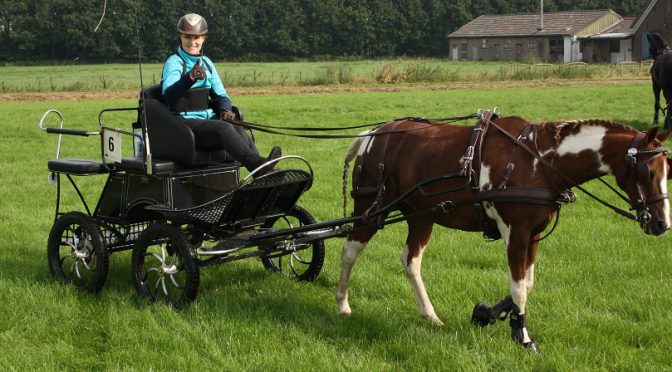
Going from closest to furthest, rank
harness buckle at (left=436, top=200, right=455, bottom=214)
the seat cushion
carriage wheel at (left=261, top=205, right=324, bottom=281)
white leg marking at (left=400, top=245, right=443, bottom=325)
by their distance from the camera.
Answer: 1. harness buckle at (left=436, top=200, right=455, bottom=214)
2. white leg marking at (left=400, top=245, right=443, bottom=325)
3. the seat cushion
4. carriage wheel at (left=261, top=205, right=324, bottom=281)

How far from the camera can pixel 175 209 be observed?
6.16 meters

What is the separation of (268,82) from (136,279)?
3055cm

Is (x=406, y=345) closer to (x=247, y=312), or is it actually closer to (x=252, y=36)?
(x=247, y=312)

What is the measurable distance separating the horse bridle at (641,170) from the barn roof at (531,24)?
2759 inches

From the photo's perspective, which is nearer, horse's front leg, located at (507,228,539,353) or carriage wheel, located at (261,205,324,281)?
horse's front leg, located at (507,228,539,353)

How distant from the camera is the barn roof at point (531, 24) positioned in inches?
2805

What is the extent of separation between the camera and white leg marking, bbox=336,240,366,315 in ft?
19.8

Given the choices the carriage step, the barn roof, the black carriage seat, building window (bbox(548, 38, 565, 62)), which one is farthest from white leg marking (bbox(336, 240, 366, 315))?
building window (bbox(548, 38, 565, 62))

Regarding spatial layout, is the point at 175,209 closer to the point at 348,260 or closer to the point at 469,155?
the point at 348,260

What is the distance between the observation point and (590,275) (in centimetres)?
671

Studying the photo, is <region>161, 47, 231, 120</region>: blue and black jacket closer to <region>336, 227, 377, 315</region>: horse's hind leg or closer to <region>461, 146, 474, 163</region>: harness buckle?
<region>336, 227, 377, 315</region>: horse's hind leg

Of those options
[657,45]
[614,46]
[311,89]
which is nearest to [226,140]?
[657,45]

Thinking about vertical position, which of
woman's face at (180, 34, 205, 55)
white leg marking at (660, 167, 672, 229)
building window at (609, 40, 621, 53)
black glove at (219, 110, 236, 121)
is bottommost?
white leg marking at (660, 167, 672, 229)

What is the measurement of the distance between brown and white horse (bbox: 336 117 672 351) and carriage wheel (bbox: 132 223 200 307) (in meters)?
1.25
